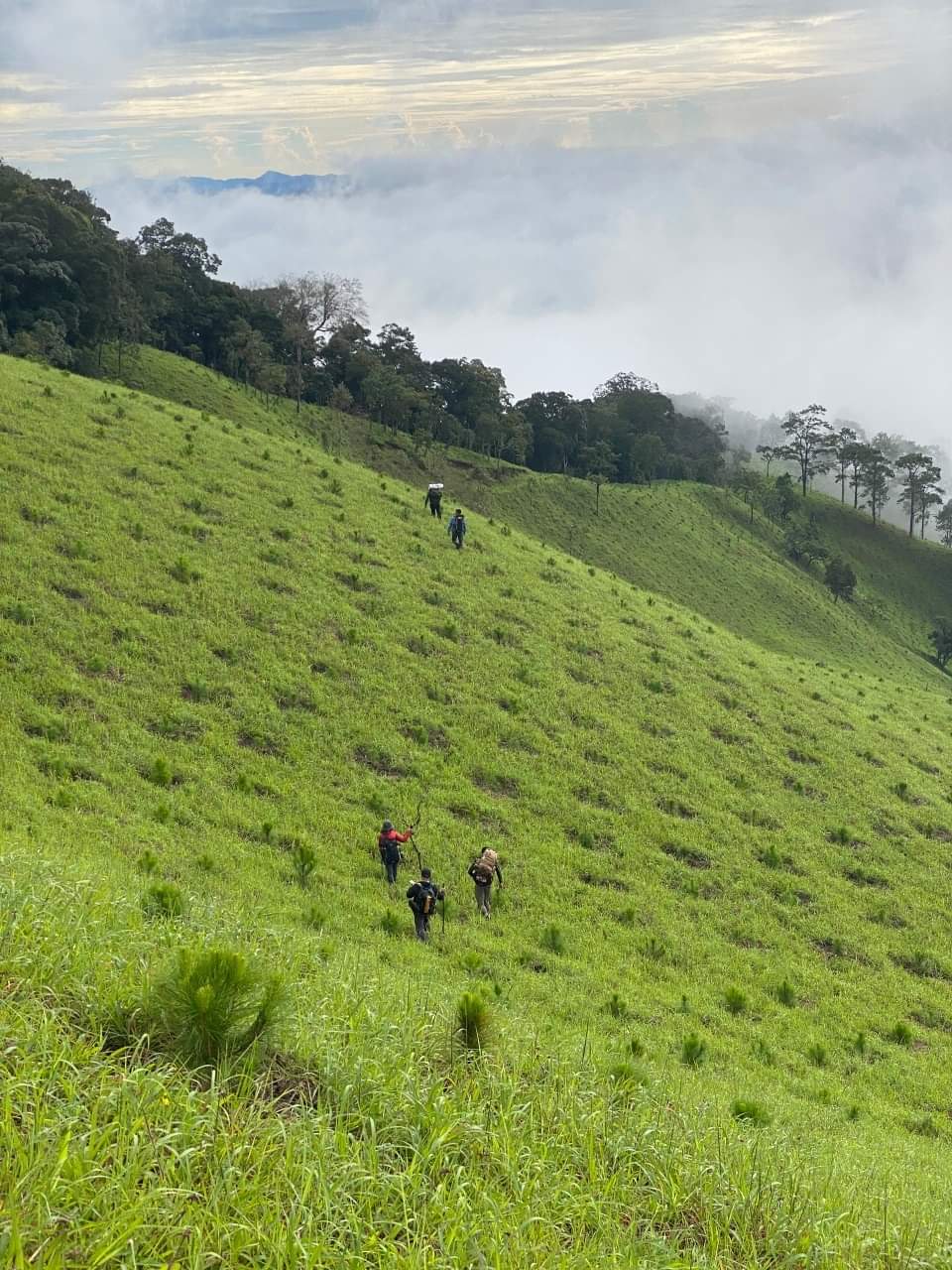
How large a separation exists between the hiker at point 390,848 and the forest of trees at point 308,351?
172ft

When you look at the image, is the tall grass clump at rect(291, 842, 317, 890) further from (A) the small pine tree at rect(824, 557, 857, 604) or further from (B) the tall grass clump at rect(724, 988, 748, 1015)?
(A) the small pine tree at rect(824, 557, 857, 604)

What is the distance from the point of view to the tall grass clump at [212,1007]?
5492 mm

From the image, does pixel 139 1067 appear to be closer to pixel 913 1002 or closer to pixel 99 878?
pixel 99 878

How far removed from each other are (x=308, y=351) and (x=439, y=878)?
89898mm

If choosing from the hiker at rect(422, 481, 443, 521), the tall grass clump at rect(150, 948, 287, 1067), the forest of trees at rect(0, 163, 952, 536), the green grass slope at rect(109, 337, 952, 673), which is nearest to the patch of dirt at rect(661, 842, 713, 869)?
the tall grass clump at rect(150, 948, 287, 1067)

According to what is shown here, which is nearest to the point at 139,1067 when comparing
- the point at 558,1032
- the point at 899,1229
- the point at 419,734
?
the point at 899,1229

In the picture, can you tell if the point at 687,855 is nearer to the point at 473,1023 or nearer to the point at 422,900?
the point at 422,900

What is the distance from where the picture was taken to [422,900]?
13320mm

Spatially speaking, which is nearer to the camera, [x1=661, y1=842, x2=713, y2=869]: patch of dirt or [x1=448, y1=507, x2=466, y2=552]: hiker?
[x1=661, y1=842, x2=713, y2=869]: patch of dirt

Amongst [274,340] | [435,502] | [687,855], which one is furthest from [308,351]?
[687,855]

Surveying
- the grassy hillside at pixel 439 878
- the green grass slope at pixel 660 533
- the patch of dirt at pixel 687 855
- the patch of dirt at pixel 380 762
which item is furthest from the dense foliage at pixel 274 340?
the patch of dirt at pixel 687 855

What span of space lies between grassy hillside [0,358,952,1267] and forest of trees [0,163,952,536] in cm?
3505

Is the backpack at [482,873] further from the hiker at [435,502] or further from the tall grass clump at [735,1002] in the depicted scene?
the hiker at [435,502]

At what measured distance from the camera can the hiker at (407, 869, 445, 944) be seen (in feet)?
43.7
